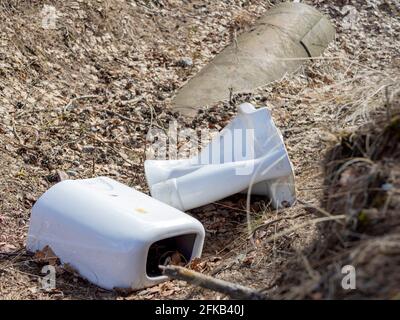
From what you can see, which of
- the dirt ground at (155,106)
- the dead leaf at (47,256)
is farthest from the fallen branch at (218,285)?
the dead leaf at (47,256)

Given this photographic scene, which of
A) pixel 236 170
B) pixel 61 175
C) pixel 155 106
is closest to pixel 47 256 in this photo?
pixel 61 175

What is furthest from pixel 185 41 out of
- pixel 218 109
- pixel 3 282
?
pixel 3 282

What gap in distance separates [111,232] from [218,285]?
34.8 inches

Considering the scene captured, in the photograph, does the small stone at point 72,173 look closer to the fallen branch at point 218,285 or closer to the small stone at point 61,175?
the small stone at point 61,175

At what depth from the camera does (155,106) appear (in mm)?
6480

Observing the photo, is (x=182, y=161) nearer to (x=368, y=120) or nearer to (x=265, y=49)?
(x=368, y=120)

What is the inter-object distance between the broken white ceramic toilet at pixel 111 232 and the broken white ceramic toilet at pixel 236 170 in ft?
1.03

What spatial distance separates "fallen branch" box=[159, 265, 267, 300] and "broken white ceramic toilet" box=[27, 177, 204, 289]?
47 centimetres

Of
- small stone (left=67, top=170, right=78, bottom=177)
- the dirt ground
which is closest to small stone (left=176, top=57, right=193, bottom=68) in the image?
the dirt ground

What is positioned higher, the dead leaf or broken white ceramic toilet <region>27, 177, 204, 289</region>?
broken white ceramic toilet <region>27, 177, 204, 289</region>

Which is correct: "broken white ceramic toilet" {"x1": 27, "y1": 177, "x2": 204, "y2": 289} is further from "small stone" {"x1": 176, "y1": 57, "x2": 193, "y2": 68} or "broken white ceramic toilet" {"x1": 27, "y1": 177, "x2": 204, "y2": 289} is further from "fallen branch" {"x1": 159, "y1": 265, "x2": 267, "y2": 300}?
"small stone" {"x1": 176, "y1": 57, "x2": 193, "y2": 68}

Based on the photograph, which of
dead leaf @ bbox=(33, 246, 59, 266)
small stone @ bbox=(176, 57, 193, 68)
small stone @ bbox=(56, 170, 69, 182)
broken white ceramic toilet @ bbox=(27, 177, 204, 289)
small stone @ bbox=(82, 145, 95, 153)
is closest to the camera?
broken white ceramic toilet @ bbox=(27, 177, 204, 289)

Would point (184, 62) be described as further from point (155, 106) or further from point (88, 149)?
point (88, 149)

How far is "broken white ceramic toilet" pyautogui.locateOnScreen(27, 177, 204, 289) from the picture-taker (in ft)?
13.9
